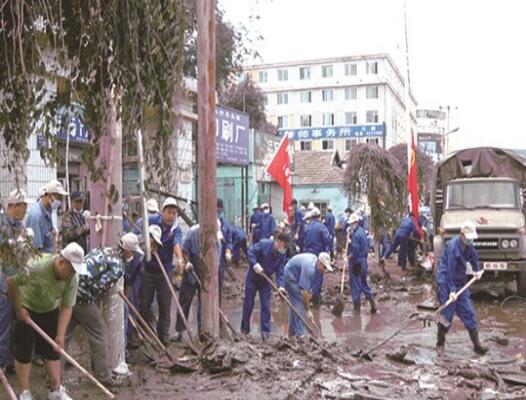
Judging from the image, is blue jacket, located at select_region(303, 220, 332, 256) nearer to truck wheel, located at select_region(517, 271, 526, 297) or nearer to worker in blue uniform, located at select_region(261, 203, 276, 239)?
truck wheel, located at select_region(517, 271, 526, 297)

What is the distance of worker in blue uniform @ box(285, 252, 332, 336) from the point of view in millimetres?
8320

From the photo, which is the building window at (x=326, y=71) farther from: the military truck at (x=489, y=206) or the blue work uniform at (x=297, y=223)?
the military truck at (x=489, y=206)

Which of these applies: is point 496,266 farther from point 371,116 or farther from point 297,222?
point 371,116

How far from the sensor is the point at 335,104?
230 feet

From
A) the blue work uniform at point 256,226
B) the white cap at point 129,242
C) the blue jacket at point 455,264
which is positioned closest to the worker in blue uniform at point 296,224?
the blue work uniform at point 256,226

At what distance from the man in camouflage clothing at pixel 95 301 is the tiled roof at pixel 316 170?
3141cm

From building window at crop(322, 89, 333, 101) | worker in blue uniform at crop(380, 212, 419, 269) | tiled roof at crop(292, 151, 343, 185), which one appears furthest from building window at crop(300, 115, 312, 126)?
worker in blue uniform at crop(380, 212, 419, 269)

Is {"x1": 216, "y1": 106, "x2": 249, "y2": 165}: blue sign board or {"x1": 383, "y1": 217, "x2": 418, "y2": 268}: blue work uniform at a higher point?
{"x1": 216, "y1": 106, "x2": 249, "y2": 165}: blue sign board

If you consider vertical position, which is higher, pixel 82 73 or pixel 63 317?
pixel 82 73

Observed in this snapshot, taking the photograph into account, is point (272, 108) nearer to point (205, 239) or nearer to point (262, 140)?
point (262, 140)

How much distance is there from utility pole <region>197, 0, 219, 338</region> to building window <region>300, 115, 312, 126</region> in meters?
64.0

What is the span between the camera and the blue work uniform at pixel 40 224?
717cm

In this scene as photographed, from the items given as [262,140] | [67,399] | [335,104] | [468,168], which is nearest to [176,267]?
[67,399]

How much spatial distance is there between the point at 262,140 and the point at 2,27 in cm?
2028
